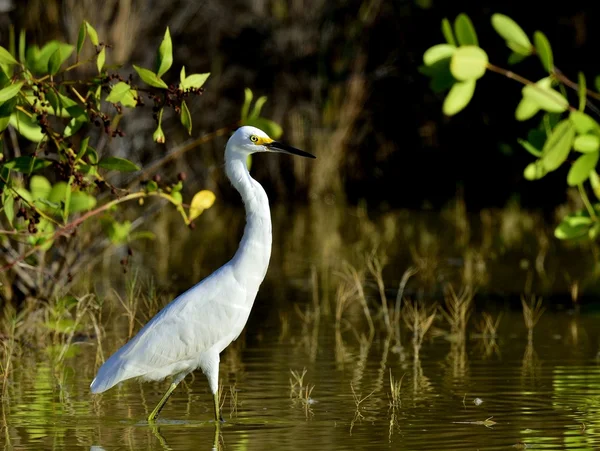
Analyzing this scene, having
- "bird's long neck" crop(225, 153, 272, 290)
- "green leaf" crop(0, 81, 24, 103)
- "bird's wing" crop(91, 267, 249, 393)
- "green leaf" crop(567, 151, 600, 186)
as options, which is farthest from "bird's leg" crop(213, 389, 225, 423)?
"green leaf" crop(567, 151, 600, 186)

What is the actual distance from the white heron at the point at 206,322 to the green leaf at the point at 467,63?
190cm

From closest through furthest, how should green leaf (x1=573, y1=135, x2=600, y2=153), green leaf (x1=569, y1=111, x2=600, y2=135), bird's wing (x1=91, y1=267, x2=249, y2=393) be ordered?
1. green leaf (x1=569, y1=111, x2=600, y2=135)
2. green leaf (x1=573, y1=135, x2=600, y2=153)
3. bird's wing (x1=91, y1=267, x2=249, y2=393)

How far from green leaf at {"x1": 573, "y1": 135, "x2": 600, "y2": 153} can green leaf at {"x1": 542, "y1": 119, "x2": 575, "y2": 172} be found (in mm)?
326

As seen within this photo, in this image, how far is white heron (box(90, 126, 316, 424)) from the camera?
19.9ft

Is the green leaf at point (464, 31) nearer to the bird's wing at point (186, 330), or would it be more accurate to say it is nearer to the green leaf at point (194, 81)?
the green leaf at point (194, 81)

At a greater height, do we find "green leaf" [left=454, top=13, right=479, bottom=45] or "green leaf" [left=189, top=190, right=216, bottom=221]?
"green leaf" [left=189, top=190, right=216, bottom=221]

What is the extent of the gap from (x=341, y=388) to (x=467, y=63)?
274cm

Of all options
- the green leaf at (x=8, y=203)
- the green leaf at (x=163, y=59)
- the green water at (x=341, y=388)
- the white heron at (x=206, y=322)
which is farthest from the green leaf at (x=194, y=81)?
the green water at (x=341, y=388)

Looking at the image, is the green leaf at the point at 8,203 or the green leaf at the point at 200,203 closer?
the green leaf at the point at 8,203

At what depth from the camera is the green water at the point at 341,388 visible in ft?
18.5

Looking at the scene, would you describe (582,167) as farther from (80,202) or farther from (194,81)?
(80,202)

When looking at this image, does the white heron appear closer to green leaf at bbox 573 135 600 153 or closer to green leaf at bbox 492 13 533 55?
green leaf at bbox 573 135 600 153

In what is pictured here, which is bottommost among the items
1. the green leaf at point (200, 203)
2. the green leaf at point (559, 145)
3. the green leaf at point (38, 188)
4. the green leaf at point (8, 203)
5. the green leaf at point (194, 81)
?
the green leaf at point (559, 145)

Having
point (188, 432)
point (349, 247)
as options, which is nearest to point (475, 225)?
point (349, 247)
